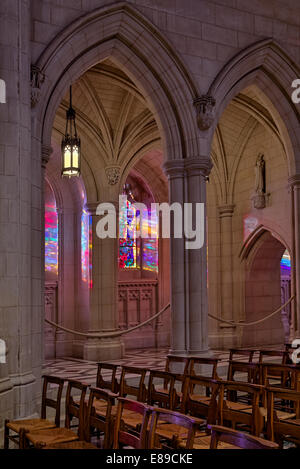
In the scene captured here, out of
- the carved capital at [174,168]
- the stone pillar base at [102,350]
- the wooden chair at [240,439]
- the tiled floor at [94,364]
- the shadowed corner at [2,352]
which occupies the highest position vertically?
the carved capital at [174,168]

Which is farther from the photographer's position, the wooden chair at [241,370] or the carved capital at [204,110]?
the carved capital at [204,110]

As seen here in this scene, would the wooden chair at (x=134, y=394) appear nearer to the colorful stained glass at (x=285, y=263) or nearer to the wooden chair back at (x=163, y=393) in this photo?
the wooden chair back at (x=163, y=393)

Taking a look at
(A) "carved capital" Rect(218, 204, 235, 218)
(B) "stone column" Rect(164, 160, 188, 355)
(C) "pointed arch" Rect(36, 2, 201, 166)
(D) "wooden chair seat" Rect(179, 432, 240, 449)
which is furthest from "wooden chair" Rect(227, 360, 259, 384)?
(A) "carved capital" Rect(218, 204, 235, 218)

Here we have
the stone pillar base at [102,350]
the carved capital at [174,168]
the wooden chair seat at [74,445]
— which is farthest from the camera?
the stone pillar base at [102,350]

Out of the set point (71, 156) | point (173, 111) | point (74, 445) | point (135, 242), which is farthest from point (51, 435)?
point (135, 242)

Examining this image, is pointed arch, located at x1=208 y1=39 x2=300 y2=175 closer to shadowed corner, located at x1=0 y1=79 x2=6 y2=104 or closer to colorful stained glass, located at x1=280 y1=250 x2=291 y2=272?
shadowed corner, located at x1=0 y1=79 x2=6 y2=104

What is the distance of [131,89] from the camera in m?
11.7

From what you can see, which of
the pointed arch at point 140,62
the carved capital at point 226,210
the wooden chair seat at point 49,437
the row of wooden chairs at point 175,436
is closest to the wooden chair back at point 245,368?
the row of wooden chairs at point 175,436

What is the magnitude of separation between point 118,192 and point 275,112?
4064 millimetres

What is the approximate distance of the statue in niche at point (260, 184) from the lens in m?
13.8

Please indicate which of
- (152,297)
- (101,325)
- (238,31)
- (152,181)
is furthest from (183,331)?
(152,181)

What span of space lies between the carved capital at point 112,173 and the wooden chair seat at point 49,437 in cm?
843

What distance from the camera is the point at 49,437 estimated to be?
4.92 m

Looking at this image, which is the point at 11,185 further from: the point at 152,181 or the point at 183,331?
the point at 152,181
